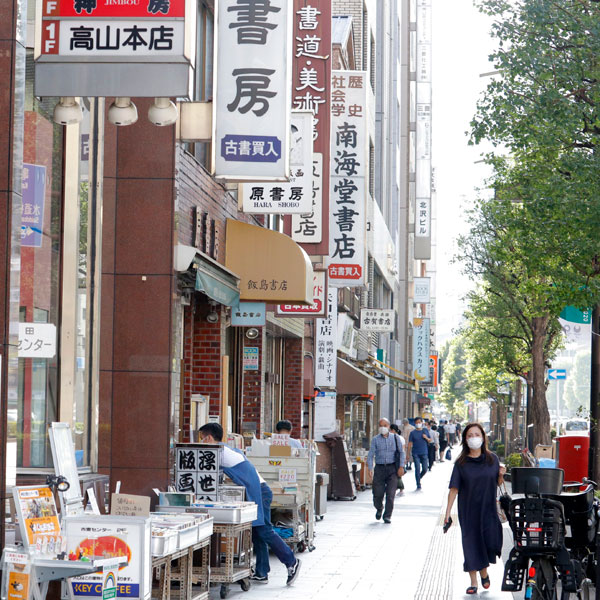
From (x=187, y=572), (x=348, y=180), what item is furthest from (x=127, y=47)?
(x=348, y=180)

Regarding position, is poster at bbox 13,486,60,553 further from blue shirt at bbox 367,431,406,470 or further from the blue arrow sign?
the blue arrow sign

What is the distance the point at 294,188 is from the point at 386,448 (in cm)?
513

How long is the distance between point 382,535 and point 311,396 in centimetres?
876

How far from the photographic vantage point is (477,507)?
1216 centimetres

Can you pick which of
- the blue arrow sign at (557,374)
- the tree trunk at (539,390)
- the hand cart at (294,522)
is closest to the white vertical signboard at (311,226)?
the hand cart at (294,522)

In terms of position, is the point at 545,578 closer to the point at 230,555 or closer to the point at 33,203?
the point at 230,555

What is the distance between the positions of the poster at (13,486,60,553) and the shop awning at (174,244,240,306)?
17.9 feet

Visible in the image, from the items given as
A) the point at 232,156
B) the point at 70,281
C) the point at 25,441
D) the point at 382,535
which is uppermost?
the point at 232,156

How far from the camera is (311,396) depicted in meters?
26.9

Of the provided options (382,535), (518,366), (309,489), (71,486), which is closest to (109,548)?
(71,486)

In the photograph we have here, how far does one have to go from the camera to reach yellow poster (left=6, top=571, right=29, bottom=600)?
7.40 meters

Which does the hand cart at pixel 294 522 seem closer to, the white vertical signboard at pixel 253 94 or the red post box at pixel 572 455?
the white vertical signboard at pixel 253 94

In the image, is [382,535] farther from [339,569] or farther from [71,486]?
[71,486]

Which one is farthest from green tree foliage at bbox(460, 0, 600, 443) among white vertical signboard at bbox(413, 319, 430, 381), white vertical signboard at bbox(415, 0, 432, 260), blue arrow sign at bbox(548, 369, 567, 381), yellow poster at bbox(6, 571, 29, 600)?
white vertical signboard at bbox(415, 0, 432, 260)
